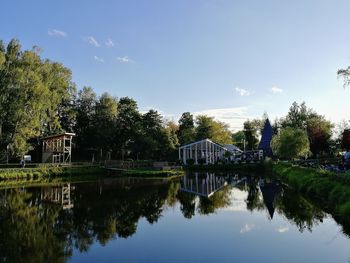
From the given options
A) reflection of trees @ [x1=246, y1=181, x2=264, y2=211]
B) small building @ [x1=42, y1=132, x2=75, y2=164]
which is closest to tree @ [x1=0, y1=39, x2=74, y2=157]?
small building @ [x1=42, y1=132, x2=75, y2=164]

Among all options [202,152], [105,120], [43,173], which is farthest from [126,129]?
[43,173]

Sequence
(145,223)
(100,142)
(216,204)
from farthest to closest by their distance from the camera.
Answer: (100,142)
(216,204)
(145,223)

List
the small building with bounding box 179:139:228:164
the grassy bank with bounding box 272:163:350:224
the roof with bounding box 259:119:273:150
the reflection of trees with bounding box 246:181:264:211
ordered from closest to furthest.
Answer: the grassy bank with bounding box 272:163:350:224
the reflection of trees with bounding box 246:181:264:211
the small building with bounding box 179:139:228:164
the roof with bounding box 259:119:273:150

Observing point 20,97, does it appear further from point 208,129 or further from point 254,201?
point 208,129

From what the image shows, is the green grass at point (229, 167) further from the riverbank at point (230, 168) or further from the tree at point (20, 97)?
the tree at point (20, 97)

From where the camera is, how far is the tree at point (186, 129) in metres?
69.0

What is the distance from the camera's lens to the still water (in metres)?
9.17

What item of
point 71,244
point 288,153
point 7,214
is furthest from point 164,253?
point 288,153

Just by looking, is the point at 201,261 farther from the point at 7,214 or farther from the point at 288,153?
the point at 288,153

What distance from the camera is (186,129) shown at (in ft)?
234

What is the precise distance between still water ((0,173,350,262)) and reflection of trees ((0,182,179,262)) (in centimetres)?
3

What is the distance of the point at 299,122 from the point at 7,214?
6899 centimetres

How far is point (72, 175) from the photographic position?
37.7m

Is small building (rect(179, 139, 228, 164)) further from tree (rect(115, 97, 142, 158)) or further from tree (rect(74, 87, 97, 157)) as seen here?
tree (rect(74, 87, 97, 157))
